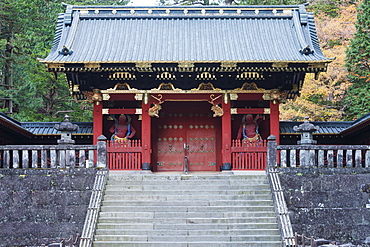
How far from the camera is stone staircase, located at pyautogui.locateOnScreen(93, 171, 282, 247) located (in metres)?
11.1

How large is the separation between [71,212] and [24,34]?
55.5 ft

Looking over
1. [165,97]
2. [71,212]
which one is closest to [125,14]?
[165,97]

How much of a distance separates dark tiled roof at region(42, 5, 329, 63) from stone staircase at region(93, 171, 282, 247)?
14.4 ft

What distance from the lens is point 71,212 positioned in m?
12.1

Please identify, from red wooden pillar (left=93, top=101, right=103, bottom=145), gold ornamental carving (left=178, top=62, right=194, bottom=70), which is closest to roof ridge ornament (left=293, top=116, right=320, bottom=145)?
gold ornamental carving (left=178, top=62, right=194, bottom=70)

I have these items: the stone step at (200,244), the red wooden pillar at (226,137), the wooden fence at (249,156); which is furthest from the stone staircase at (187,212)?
the red wooden pillar at (226,137)

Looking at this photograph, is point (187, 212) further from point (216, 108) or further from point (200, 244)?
point (216, 108)

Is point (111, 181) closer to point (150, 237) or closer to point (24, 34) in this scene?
point (150, 237)

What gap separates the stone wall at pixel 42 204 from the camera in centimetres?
1193

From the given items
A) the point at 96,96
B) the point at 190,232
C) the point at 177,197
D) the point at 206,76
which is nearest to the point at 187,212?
the point at 177,197

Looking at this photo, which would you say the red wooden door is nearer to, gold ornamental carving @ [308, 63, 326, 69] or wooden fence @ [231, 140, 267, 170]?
wooden fence @ [231, 140, 267, 170]

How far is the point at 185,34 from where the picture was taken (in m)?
18.3

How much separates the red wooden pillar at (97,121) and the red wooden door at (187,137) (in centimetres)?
236

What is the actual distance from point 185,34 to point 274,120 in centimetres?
483
